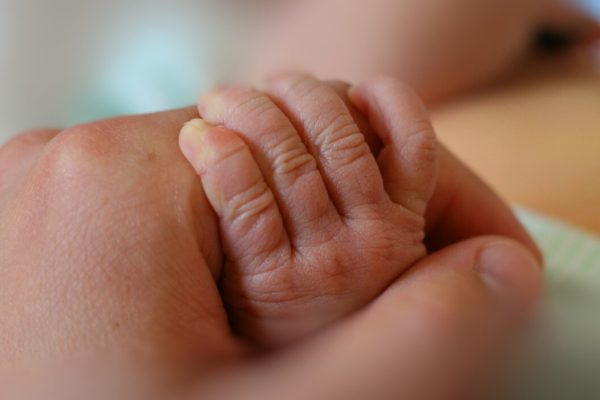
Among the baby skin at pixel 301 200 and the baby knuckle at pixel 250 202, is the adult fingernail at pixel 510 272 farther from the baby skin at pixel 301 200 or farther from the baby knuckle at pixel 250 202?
the baby knuckle at pixel 250 202

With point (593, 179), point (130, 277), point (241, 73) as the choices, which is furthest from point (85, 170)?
point (593, 179)

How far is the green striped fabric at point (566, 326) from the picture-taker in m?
0.45

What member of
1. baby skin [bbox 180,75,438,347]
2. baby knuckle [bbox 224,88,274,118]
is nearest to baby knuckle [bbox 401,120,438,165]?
baby skin [bbox 180,75,438,347]

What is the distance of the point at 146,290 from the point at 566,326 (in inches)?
13.1

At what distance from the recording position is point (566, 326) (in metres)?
0.53

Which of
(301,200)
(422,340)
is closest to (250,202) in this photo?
(301,200)

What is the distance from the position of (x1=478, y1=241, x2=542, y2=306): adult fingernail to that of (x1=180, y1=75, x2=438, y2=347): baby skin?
7 centimetres

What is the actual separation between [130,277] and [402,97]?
242mm

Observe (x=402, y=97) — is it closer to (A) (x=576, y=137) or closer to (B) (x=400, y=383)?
(B) (x=400, y=383)

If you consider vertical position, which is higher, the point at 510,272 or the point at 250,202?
the point at 250,202

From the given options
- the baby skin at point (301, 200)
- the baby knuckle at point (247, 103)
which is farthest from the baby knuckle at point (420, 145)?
the baby knuckle at point (247, 103)

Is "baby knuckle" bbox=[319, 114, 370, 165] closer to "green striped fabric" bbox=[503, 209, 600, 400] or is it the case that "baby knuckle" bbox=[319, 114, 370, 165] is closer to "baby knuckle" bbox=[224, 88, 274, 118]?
"baby knuckle" bbox=[224, 88, 274, 118]

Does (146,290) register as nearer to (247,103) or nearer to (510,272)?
(247,103)

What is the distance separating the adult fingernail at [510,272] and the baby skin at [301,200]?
0.07 metres
